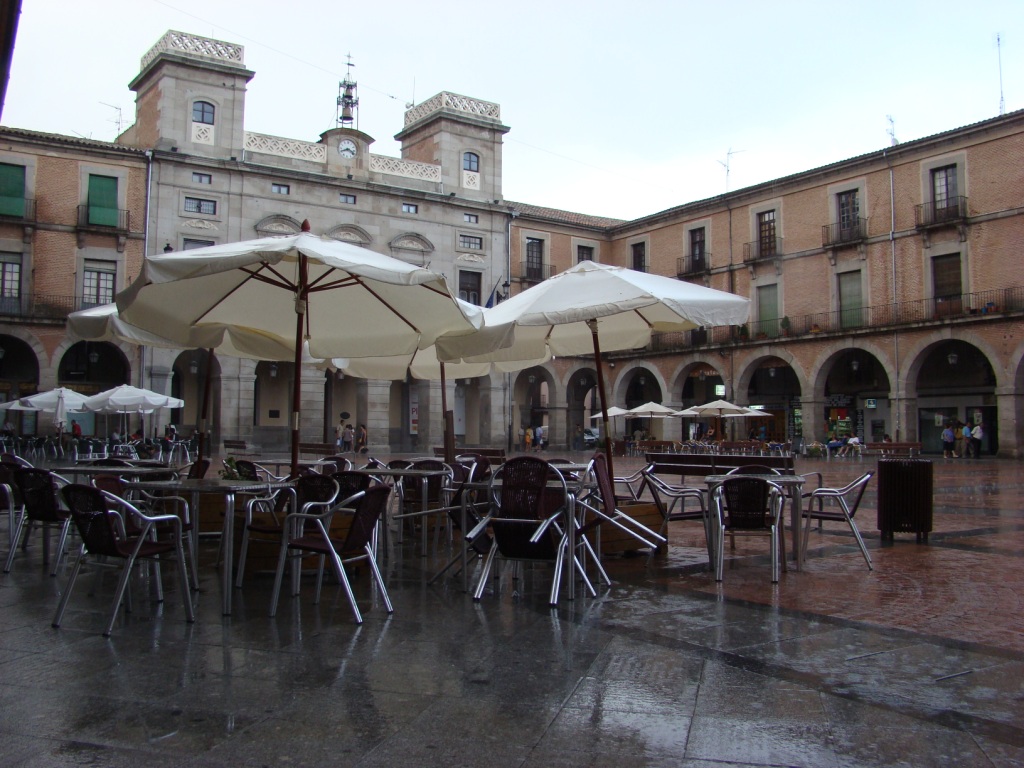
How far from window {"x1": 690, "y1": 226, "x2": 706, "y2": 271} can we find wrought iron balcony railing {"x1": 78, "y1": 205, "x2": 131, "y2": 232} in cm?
2128

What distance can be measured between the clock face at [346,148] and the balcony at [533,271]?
833cm

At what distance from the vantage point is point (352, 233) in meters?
31.0

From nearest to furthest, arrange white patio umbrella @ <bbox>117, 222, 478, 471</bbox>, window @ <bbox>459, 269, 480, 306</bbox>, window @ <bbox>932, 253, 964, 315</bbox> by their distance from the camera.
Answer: white patio umbrella @ <bbox>117, 222, 478, 471</bbox> < window @ <bbox>932, 253, 964, 315</bbox> < window @ <bbox>459, 269, 480, 306</bbox>

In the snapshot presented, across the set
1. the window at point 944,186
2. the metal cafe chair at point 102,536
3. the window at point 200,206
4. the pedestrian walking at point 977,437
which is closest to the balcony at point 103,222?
the window at point 200,206

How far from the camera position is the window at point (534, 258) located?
35.5m

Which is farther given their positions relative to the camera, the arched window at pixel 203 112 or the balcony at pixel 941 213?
the arched window at pixel 203 112

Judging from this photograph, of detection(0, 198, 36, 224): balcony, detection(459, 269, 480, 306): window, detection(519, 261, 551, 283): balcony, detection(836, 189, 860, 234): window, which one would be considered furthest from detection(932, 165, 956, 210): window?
detection(0, 198, 36, 224): balcony

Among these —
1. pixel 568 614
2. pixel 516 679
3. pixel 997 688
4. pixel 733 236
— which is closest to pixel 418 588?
pixel 568 614

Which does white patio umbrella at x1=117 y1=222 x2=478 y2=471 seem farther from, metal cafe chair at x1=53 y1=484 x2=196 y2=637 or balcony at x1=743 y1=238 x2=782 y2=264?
balcony at x1=743 y1=238 x2=782 y2=264

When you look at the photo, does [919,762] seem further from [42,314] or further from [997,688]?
[42,314]

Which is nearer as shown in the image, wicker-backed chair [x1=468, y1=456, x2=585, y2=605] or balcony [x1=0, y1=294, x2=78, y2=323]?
wicker-backed chair [x1=468, y1=456, x2=585, y2=605]

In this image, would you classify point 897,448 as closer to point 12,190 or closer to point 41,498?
point 41,498

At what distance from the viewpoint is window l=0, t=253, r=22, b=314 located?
85.1 feet

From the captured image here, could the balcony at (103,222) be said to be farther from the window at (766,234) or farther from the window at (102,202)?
the window at (766,234)
